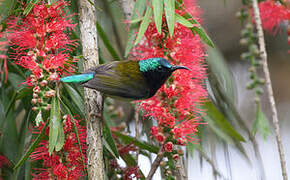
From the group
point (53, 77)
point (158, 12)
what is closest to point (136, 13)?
point (158, 12)

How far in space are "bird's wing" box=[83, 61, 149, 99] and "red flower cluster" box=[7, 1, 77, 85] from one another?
9.0 inches

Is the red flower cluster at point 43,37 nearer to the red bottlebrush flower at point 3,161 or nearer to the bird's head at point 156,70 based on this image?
the bird's head at point 156,70

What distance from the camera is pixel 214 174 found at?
3152mm

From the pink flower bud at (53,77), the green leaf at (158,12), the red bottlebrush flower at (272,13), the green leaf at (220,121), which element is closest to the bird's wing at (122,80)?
the pink flower bud at (53,77)

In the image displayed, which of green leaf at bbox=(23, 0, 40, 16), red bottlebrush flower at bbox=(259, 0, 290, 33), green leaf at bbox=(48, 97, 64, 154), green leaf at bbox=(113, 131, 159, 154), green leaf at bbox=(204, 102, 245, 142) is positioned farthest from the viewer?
red bottlebrush flower at bbox=(259, 0, 290, 33)

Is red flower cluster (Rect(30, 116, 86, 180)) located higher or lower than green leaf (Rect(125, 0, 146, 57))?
lower

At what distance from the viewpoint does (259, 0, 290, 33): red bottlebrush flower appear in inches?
130

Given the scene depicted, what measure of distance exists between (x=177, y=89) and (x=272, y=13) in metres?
1.27

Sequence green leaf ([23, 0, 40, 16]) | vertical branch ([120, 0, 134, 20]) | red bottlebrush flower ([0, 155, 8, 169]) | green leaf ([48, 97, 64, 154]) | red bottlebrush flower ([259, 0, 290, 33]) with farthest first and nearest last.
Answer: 1. red bottlebrush flower ([259, 0, 290, 33])
2. vertical branch ([120, 0, 134, 20])
3. red bottlebrush flower ([0, 155, 8, 169])
4. green leaf ([23, 0, 40, 16])
5. green leaf ([48, 97, 64, 154])

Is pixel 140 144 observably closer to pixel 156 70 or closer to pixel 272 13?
pixel 156 70

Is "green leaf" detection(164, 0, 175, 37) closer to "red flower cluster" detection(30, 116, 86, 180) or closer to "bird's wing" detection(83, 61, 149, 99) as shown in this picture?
"bird's wing" detection(83, 61, 149, 99)

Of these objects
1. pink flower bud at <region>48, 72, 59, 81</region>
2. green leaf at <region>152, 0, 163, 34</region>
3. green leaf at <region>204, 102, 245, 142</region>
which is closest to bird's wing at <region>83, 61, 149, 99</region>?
pink flower bud at <region>48, 72, 59, 81</region>

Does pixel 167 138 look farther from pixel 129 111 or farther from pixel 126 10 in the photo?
pixel 129 111

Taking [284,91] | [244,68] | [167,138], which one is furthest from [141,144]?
[284,91]
